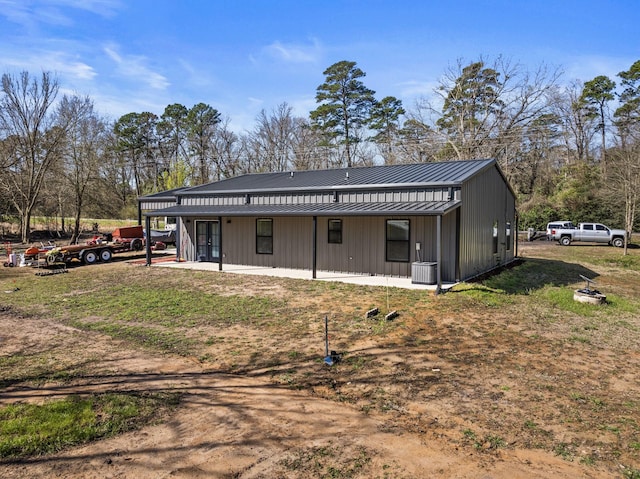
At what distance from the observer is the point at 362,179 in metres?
16.1

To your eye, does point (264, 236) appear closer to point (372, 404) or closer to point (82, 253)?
point (82, 253)

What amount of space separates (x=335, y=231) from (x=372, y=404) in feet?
34.6

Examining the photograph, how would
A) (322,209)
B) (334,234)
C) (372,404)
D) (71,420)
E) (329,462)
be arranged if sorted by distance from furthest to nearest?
(334,234), (322,209), (372,404), (71,420), (329,462)

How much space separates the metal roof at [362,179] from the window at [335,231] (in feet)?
4.34

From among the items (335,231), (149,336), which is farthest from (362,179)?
(149,336)

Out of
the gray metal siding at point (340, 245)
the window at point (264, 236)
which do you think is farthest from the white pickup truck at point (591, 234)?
the window at point (264, 236)

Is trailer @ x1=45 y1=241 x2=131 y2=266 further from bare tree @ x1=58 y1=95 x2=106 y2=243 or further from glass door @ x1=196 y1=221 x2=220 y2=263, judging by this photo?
bare tree @ x1=58 y1=95 x2=106 y2=243

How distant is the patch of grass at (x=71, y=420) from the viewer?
13.4ft

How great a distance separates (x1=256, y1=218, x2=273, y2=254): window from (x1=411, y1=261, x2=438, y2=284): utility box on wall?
6475 mm

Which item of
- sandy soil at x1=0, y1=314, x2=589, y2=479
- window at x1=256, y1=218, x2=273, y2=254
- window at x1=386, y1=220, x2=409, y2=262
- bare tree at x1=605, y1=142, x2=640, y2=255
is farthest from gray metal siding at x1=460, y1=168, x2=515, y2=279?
sandy soil at x1=0, y1=314, x2=589, y2=479

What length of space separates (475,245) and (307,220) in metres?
6.26

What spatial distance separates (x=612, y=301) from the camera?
1070cm

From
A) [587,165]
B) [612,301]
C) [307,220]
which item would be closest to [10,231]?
[307,220]

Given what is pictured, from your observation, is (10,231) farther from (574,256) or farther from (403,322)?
(574,256)
